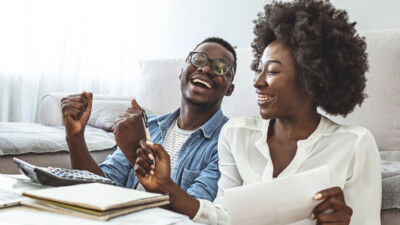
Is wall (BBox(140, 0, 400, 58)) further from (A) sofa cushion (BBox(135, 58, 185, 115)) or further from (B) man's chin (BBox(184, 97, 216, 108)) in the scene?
(B) man's chin (BBox(184, 97, 216, 108))

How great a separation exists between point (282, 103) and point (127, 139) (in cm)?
38

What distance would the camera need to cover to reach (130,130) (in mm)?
1065

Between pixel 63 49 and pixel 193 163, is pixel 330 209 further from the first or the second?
pixel 63 49

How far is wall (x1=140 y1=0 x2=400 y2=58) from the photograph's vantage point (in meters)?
2.45

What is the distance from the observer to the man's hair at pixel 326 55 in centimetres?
101

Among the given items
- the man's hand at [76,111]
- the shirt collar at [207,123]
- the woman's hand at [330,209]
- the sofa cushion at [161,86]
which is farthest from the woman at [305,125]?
the sofa cushion at [161,86]

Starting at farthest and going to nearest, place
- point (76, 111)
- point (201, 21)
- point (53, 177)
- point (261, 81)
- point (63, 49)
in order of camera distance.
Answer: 1. point (201, 21)
2. point (63, 49)
3. point (76, 111)
4. point (261, 81)
5. point (53, 177)

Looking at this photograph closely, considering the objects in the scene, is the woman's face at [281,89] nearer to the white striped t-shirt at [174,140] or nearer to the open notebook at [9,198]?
the white striped t-shirt at [174,140]

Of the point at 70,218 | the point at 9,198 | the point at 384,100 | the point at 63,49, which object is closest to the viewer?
the point at 70,218

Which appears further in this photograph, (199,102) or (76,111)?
(199,102)

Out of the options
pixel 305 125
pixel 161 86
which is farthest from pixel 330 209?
pixel 161 86

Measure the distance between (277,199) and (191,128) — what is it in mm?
701

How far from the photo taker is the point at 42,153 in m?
1.71

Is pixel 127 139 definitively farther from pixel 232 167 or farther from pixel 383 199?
pixel 383 199
